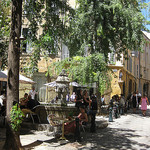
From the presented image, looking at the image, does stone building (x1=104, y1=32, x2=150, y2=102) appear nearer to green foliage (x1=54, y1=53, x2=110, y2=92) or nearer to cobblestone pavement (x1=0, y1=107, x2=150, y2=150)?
green foliage (x1=54, y1=53, x2=110, y2=92)

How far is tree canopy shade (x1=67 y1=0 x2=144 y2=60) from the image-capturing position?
15.3 meters

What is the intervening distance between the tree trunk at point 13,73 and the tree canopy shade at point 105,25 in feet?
29.6

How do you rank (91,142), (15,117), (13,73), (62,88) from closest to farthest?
1. (15,117)
2. (13,73)
3. (91,142)
4. (62,88)

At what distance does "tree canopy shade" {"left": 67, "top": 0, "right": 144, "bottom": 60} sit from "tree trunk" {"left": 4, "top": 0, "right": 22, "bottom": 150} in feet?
29.6

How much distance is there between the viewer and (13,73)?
6020 millimetres

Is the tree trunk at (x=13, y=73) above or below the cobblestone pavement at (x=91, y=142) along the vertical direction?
above

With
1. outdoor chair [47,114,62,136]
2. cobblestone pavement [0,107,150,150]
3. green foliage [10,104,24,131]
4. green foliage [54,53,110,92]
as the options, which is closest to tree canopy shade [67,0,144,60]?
green foliage [54,53,110,92]

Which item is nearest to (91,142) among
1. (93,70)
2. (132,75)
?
(93,70)

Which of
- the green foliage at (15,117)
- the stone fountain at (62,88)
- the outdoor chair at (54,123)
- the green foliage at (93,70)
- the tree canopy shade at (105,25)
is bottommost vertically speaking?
the outdoor chair at (54,123)

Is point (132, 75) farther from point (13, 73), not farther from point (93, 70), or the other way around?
point (13, 73)

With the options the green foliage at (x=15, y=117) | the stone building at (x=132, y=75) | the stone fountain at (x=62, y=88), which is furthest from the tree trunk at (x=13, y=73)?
the stone building at (x=132, y=75)

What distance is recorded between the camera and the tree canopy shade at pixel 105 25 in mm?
15328

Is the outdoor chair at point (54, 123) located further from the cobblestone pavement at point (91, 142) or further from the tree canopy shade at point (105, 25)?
the tree canopy shade at point (105, 25)

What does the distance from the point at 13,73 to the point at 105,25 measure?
1086 cm
